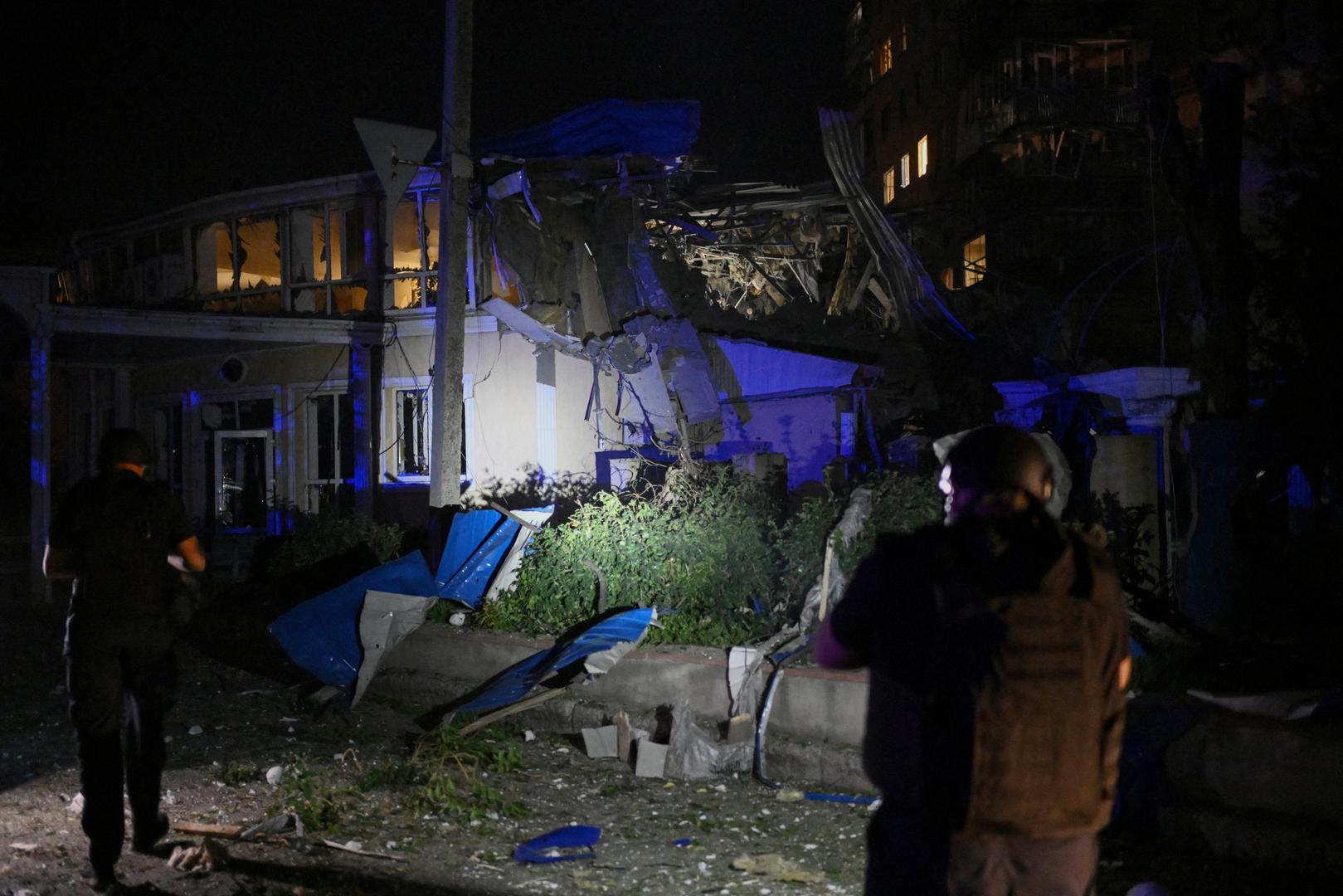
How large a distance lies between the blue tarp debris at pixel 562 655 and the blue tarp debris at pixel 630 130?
711 centimetres

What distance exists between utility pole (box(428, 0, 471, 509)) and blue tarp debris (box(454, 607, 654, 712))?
137 inches

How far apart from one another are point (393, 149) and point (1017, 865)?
35.2ft

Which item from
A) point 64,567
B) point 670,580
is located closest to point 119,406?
point 670,580

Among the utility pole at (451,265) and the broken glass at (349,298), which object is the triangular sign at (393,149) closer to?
the utility pole at (451,265)

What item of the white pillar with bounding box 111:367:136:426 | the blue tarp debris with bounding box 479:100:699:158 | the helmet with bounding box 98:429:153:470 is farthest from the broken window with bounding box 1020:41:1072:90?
the helmet with bounding box 98:429:153:470

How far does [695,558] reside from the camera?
8102 millimetres

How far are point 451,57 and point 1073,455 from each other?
27.4 ft

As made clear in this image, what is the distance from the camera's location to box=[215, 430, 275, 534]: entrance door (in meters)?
16.8

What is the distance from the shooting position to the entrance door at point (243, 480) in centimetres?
1684

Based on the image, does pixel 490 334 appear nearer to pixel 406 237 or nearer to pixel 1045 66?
pixel 406 237

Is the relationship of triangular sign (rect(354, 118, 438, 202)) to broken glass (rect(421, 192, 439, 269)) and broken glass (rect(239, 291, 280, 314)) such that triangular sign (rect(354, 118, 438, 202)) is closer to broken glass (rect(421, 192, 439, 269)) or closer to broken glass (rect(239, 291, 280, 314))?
broken glass (rect(421, 192, 439, 269))

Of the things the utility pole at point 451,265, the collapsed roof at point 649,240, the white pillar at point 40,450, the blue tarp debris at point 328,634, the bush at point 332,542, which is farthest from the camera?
→ the white pillar at point 40,450

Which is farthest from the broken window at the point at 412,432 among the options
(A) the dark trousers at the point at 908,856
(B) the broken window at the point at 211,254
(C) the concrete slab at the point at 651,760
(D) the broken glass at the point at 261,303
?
(A) the dark trousers at the point at 908,856

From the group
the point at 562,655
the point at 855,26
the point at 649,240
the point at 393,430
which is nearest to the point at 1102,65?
the point at 855,26
